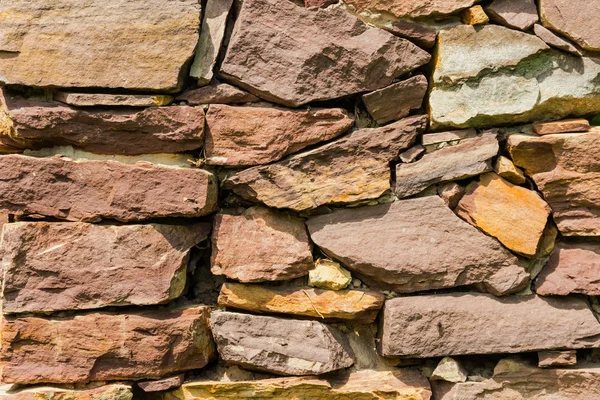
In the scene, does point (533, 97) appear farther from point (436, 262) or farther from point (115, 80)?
point (115, 80)

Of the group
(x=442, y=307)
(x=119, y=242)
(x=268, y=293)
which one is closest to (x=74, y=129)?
(x=119, y=242)

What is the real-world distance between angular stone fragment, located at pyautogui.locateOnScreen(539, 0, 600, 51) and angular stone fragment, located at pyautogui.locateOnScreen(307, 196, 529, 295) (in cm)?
76

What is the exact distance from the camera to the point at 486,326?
2127 millimetres

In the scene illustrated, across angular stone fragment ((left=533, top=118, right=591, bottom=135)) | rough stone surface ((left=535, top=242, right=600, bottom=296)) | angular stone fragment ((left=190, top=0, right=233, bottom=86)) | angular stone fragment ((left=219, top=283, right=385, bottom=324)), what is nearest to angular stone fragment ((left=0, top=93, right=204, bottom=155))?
angular stone fragment ((left=190, top=0, right=233, bottom=86))

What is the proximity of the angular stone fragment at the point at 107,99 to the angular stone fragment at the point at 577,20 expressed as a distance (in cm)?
146

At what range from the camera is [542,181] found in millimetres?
2148

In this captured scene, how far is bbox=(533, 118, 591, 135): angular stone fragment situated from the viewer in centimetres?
214

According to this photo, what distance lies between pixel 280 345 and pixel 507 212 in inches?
38.1

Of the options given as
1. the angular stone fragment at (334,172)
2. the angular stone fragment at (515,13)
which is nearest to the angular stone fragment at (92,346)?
the angular stone fragment at (334,172)

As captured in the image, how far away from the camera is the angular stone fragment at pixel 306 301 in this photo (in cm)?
218

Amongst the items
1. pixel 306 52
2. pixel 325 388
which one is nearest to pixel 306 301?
pixel 325 388

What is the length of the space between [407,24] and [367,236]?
31.8 inches

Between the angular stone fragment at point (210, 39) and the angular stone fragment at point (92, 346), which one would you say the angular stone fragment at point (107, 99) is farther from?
the angular stone fragment at point (92, 346)

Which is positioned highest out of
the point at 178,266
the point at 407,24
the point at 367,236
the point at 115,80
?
the point at 407,24
